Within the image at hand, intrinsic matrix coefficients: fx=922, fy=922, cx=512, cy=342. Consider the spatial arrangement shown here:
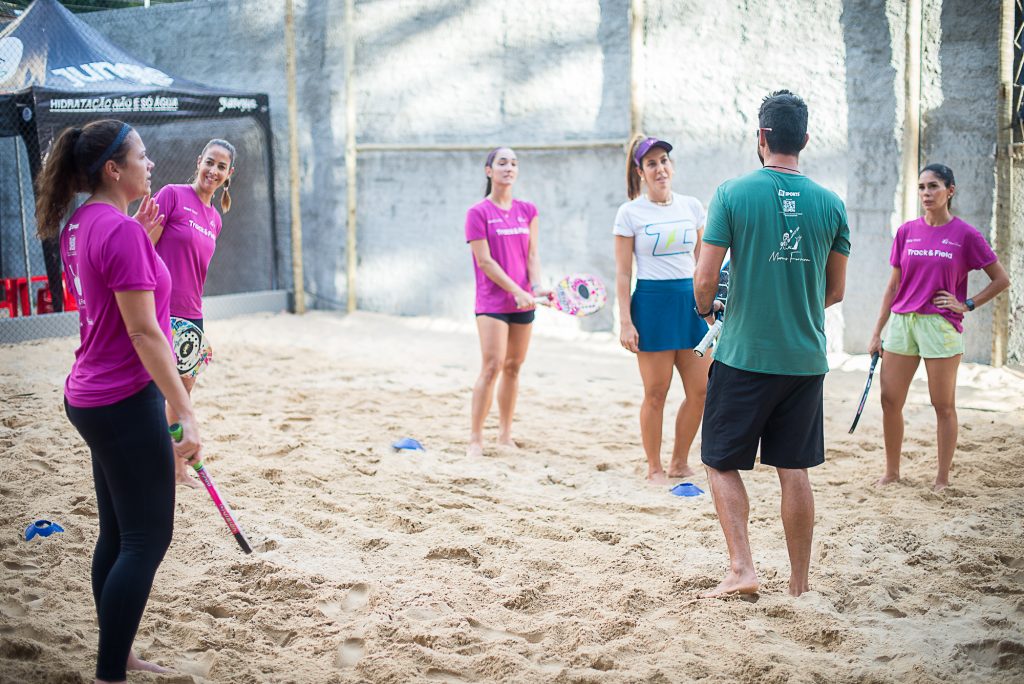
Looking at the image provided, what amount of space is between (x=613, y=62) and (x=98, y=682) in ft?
26.3

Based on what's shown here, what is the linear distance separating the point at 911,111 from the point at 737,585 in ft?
19.3

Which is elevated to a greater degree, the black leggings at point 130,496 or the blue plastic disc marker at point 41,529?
the black leggings at point 130,496

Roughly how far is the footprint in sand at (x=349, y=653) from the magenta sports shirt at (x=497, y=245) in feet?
8.25

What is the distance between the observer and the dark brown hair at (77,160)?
259 cm

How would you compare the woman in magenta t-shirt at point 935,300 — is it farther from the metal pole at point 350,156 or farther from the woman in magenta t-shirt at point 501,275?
the metal pole at point 350,156

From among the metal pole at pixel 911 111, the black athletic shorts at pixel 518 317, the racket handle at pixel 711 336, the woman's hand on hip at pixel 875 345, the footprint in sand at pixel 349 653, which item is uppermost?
the metal pole at pixel 911 111

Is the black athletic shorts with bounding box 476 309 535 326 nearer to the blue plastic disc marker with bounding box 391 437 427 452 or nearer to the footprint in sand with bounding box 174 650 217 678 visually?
the blue plastic disc marker with bounding box 391 437 427 452

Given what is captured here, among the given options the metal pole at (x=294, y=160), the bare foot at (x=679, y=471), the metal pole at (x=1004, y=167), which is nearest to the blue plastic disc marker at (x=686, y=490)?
the bare foot at (x=679, y=471)

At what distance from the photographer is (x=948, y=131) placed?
7.80 meters

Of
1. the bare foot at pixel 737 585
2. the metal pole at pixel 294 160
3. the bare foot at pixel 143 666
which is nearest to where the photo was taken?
the bare foot at pixel 143 666

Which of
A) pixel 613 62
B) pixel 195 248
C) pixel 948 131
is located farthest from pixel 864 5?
pixel 195 248

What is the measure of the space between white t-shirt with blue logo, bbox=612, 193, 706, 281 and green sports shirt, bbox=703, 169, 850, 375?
4.76 feet

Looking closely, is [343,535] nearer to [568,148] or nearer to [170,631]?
[170,631]

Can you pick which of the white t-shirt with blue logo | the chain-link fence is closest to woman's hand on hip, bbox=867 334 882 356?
the white t-shirt with blue logo
